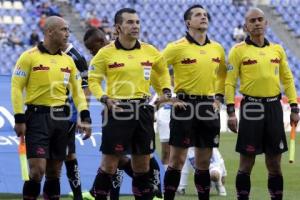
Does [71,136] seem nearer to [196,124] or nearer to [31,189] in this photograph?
[31,189]

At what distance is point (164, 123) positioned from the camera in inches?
516

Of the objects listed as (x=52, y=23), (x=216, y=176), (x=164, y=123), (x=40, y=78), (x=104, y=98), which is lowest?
(x=216, y=176)

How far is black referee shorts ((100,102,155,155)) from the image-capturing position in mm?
9461

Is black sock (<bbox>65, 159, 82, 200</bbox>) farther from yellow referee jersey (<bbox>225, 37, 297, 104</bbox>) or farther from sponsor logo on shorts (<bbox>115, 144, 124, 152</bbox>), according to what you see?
yellow referee jersey (<bbox>225, 37, 297, 104</bbox>)

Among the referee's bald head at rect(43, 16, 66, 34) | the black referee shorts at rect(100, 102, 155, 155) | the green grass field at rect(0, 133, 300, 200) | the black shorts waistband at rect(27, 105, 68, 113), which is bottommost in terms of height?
the green grass field at rect(0, 133, 300, 200)

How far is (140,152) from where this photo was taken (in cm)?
952

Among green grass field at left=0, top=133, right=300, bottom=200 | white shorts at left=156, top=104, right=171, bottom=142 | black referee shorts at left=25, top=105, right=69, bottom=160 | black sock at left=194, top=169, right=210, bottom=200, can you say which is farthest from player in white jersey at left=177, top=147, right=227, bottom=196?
black referee shorts at left=25, top=105, right=69, bottom=160

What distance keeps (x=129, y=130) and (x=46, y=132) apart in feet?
2.93

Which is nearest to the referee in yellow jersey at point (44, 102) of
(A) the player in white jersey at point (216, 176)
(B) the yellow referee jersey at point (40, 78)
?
(B) the yellow referee jersey at point (40, 78)

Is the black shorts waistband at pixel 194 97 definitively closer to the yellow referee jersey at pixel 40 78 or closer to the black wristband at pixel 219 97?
the black wristband at pixel 219 97

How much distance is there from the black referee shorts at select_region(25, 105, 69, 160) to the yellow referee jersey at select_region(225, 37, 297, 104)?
199 cm

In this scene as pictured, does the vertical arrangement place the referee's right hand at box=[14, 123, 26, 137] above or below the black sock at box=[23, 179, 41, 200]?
above

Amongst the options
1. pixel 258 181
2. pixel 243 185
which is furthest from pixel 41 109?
pixel 258 181

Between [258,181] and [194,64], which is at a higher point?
[194,64]
